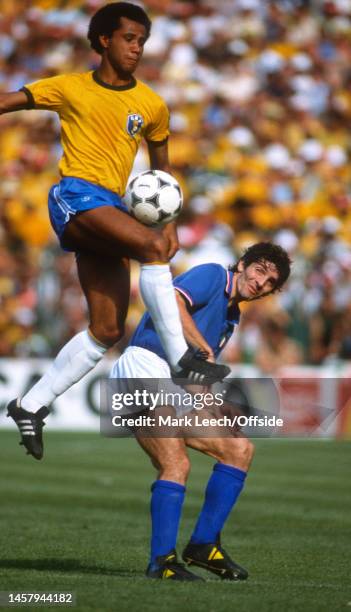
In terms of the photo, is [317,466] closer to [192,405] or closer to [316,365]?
[316,365]

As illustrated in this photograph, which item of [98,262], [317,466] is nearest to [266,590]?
[98,262]

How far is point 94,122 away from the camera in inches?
250

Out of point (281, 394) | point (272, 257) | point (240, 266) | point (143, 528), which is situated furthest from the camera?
point (281, 394)

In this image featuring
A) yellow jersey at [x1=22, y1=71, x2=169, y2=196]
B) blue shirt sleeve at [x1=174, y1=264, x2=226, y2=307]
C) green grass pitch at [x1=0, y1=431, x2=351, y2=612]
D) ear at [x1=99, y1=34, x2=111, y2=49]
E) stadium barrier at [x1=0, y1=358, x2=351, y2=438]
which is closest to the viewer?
green grass pitch at [x1=0, y1=431, x2=351, y2=612]

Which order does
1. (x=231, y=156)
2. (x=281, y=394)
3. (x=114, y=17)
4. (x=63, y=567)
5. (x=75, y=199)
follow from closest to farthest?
(x=75, y=199) < (x=114, y=17) < (x=63, y=567) < (x=281, y=394) < (x=231, y=156)

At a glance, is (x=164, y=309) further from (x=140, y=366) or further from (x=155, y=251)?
(x=140, y=366)

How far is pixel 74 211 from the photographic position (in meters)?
6.25

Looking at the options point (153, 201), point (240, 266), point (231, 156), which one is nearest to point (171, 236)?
point (153, 201)

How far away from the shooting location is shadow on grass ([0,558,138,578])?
6.81m

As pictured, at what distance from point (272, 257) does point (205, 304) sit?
18.2 inches

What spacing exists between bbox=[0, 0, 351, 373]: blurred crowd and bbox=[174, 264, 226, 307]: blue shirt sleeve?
34.9 feet

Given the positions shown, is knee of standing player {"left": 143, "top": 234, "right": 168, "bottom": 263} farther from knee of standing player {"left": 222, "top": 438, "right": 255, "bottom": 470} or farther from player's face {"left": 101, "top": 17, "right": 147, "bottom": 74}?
knee of standing player {"left": 222, "top": 438, "right": 255, "bottom": 470}

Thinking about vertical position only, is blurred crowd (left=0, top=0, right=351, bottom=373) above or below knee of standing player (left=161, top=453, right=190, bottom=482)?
above

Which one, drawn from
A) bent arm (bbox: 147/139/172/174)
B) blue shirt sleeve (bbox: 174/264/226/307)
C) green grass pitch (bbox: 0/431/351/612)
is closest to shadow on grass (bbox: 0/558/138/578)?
green grass pitch (bbox: 0/431/351/612)
